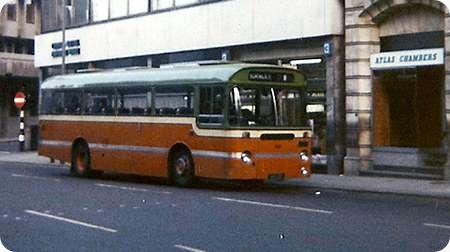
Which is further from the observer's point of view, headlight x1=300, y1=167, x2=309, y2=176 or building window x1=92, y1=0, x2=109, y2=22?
building window x1=92, y1=0, x2=109, y2=22

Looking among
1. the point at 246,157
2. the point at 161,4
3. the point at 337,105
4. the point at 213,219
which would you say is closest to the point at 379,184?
the point at 246,157

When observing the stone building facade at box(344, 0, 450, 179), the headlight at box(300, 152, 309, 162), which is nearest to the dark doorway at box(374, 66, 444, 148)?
the stone building facade at box(344, 0, 450, 179)

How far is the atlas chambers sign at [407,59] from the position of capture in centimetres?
2030

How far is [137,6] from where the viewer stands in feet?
105

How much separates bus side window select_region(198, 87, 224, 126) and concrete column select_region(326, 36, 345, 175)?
580cm

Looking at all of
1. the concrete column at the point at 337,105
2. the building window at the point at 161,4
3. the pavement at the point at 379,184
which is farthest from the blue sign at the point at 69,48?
the pavement at the point at 379,184

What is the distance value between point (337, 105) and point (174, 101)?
571cm

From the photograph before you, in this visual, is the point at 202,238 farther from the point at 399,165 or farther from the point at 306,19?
the point at 306,19

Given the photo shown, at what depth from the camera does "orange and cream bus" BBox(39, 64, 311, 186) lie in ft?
58.6

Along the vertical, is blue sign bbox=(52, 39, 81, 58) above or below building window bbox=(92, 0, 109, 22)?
below

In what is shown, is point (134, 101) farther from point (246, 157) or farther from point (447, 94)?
point (447, 94)

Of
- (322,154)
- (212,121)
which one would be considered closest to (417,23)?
(322,154)

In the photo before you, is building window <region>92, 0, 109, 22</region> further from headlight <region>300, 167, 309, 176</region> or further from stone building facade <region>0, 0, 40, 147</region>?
headlight <region>300, 167, 309, 176</region>

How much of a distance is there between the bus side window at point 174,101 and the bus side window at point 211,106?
369 mm
